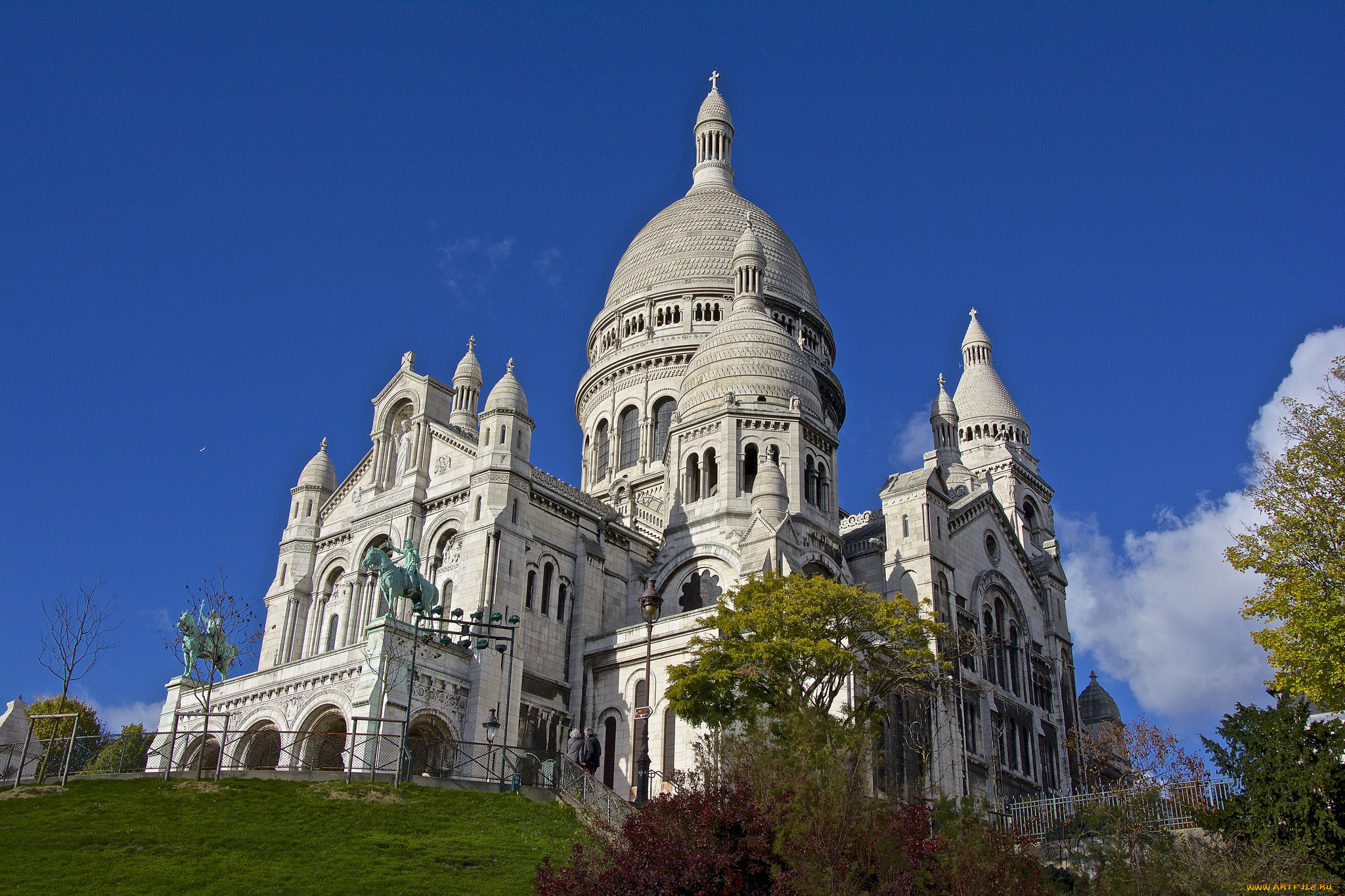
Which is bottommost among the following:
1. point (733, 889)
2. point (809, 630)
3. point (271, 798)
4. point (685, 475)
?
point (733, 889)

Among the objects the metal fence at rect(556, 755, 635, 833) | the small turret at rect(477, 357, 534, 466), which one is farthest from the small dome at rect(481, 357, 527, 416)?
the metal fence at rect(556, 755, 635, 833)

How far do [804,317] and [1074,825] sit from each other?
42.7m

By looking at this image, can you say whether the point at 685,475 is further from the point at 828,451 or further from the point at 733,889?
the point at 733,889

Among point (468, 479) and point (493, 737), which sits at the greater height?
point (468, 479)

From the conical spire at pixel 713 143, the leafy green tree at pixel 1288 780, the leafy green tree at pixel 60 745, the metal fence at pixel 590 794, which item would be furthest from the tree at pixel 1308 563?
the conical spire at pixel 713 143

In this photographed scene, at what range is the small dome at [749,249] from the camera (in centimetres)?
6744

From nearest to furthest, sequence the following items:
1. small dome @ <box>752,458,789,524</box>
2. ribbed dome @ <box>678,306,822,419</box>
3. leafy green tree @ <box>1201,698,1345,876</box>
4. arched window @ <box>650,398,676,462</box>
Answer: leafy green tree @ <box>1201,698,1345,876</box> → small dome @ <box>752,458,789,524</box> → ribbed dome @ <box>678,306,822,419</box> → arched window @ <box>650,398,676,462</box>

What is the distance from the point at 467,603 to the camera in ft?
157

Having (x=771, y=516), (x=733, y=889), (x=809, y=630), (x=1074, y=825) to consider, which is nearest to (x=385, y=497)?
(x=771, y=516)

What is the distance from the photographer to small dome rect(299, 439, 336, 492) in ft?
190

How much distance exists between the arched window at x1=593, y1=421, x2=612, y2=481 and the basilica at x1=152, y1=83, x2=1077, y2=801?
141cm

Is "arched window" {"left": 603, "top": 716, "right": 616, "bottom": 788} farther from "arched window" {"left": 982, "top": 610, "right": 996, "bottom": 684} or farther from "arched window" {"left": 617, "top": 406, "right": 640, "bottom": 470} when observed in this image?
"arched window" {"left": 617, "top": 406, "right": 640, "bottom": 470}

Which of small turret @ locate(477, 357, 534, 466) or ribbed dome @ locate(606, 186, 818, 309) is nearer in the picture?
small turret @ locate(477, 357, 534, 466)

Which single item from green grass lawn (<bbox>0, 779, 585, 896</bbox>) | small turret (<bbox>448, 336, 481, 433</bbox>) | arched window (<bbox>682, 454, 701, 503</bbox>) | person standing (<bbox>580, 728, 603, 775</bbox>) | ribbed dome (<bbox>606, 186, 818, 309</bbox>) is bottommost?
green grass lawn (<bbox>0, 779, 585, 896</bbox>)
